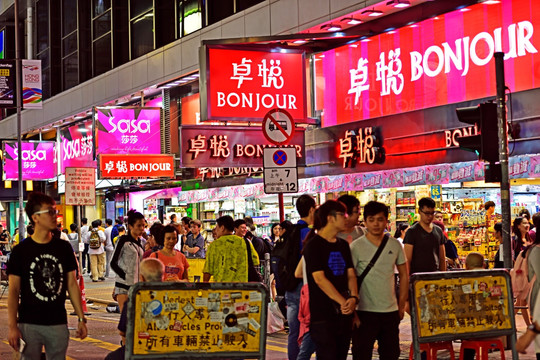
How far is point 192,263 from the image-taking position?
17.2 meters

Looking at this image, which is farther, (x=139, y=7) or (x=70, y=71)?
(x=70, y=71)

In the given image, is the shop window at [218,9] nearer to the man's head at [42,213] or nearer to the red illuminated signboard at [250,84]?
the red illuminated signboard at [250,84]

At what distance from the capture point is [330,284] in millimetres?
7688

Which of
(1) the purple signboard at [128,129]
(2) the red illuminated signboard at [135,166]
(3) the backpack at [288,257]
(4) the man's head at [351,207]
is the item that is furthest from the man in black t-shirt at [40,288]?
(1) the purple signboard at [128,129]

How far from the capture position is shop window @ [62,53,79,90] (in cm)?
3975

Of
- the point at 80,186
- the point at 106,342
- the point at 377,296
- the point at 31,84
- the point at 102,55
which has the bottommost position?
the point at 106,342

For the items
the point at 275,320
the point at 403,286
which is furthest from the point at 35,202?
the point at 275,320

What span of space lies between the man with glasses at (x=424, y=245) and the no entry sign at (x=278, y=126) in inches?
140

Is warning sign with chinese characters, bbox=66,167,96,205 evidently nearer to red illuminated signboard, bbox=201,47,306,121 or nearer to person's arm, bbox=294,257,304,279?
red illuminated signboard, bbox=201,47,306,121

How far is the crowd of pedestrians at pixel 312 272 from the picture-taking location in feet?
22.8

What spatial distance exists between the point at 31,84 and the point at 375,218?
26.1m

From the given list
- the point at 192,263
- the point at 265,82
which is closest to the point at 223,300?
the point at 192,263

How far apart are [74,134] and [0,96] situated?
863cm

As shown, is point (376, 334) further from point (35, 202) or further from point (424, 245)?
point (35, 202)
